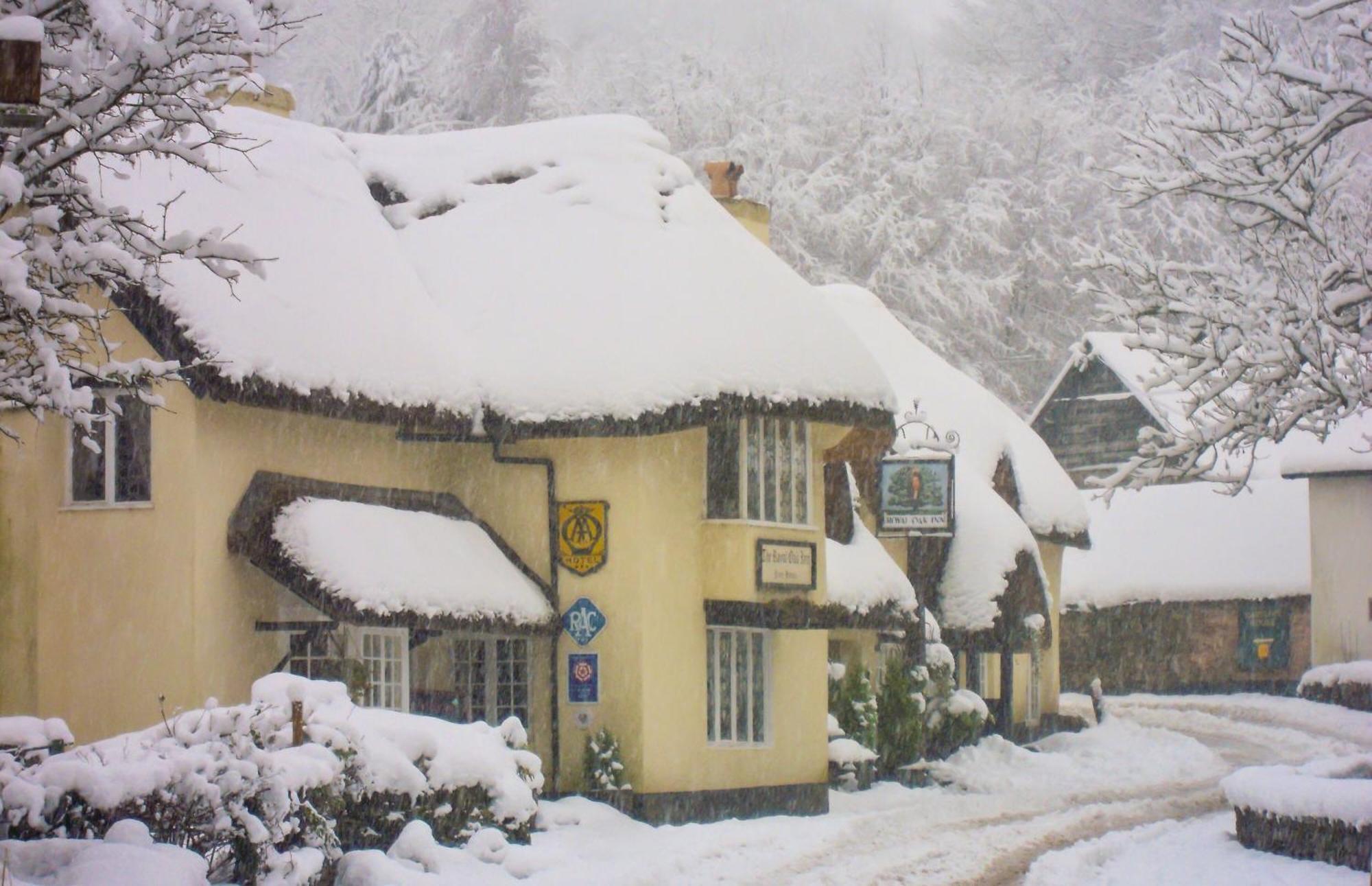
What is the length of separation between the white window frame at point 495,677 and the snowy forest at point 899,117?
28954mm

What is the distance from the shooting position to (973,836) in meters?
19.2

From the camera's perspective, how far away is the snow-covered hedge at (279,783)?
11359mm

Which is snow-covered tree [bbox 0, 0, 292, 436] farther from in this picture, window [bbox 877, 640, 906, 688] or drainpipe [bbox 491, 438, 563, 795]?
window [bbox 877, 640, 906, 688]

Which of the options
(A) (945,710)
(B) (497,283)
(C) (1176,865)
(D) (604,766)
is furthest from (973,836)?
(B) (497,283)

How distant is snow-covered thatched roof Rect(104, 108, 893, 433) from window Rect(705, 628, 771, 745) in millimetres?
3104

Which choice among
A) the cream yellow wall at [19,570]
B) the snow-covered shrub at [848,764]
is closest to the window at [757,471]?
the snow-covered shrub at [848,764]

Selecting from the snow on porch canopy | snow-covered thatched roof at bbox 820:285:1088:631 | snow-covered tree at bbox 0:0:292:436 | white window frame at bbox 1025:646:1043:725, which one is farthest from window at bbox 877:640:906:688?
snow-covered tree at bbox 0:0:292:436

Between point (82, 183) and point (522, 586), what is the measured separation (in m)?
9.16

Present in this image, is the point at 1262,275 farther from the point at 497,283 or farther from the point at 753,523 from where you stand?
the point at 497,283

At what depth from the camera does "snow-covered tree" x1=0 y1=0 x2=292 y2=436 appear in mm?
10555

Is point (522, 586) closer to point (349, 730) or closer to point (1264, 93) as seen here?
point (349, 730)

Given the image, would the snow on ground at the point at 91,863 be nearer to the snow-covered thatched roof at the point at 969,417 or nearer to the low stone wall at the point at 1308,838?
the low stone wall at the point at 1308,838

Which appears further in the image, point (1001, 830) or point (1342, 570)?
point (1342, 570)

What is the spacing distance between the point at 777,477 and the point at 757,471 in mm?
413
